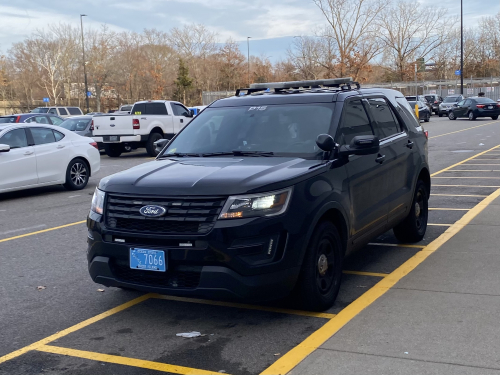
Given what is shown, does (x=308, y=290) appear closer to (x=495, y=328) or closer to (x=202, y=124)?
(x=495, y=328)

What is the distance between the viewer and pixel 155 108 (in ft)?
77.7

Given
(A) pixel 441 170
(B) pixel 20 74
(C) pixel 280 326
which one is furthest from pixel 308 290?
(B) pixel 20 74

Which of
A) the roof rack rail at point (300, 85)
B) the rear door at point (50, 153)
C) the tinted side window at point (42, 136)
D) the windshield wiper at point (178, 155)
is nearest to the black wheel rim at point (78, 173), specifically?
the rear door at point (50, 153)

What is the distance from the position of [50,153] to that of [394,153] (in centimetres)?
864

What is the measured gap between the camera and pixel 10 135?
1266 centimetres

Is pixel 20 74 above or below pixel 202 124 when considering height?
above

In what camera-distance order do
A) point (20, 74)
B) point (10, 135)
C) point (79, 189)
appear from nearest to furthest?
point (10, 135) → point (79, 189) → point (20, 74)

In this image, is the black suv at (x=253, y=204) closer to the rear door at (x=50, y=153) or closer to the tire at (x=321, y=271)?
the tire at (x=321, y=271)

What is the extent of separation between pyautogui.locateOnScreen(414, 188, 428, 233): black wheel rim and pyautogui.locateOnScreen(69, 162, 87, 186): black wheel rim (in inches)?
336

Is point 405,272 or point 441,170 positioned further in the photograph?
point 441,170

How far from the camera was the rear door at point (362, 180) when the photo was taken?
5711 mm

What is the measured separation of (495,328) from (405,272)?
1731 mm

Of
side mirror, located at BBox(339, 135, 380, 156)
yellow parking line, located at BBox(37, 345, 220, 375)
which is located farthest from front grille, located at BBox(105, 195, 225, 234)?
side mirror, located at BBox(339, 135, 380, 156)

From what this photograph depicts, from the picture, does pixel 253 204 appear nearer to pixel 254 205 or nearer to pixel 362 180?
pixel 254 205
